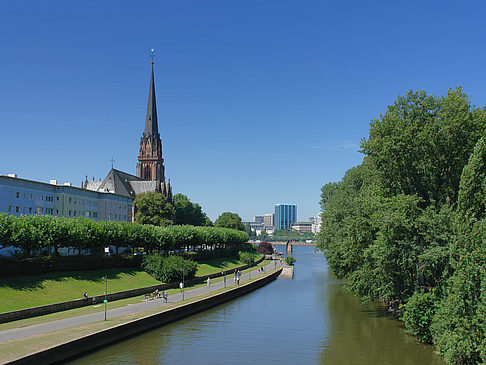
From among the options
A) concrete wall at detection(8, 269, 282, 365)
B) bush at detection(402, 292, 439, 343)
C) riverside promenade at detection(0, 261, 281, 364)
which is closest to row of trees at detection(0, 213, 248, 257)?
riverside promenade at detection(0, 261, 281, 364)

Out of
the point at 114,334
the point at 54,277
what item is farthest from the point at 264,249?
the point at 114,334

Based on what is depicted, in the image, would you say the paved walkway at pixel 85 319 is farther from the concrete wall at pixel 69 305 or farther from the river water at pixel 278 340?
the river water at pixel 278 340

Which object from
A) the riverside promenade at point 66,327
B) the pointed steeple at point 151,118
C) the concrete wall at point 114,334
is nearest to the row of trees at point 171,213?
the pointed steeple at point 151,118

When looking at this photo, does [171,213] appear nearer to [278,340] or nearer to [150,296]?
[150,296]

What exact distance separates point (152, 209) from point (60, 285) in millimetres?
65243

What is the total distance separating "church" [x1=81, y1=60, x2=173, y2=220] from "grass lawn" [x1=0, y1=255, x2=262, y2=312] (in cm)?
7894

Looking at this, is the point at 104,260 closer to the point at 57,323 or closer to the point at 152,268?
the point at 152,268

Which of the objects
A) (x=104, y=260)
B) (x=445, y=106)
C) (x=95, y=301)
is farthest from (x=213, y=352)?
(x=104, y=260)

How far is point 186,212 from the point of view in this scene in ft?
513

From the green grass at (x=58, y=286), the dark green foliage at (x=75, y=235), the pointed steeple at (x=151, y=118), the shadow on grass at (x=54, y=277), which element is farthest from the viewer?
the pointed steeple at (x=151, y=118)

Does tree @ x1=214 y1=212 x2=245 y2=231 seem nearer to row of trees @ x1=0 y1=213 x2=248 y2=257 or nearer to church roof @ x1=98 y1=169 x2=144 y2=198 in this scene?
church roof @ x1=98 y1=169 x2=144 y2=198

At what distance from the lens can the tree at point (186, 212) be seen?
6073 inches

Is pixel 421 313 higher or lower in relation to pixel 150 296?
higher

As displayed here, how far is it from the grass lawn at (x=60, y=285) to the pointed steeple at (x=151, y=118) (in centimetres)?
9755
